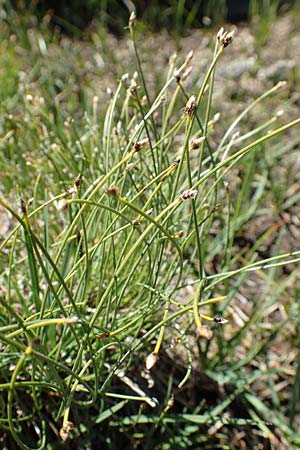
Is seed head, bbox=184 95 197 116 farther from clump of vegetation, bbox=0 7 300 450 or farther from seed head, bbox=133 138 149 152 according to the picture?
clump of vegetation, bbox=0 7 300 450

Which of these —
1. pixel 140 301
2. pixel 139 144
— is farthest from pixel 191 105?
pixel 140 301

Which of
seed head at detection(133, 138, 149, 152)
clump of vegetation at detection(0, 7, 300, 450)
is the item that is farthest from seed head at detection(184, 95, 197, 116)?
clump of vegetation at detection(0, 7, 300, 450)

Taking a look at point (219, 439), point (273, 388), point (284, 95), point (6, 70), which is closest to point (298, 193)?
point (284, 95)

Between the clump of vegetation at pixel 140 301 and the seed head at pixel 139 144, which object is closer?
the seed head at pixel 139 144

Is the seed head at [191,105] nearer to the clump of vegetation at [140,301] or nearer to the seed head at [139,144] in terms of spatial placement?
the seed head at [139,144]

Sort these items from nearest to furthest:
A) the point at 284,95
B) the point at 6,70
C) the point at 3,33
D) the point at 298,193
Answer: the point at 298,193, the point at 6,70, the point at 284,95, the point at 3,33

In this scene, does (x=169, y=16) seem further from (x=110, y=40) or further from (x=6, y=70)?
(x=6, y=70)

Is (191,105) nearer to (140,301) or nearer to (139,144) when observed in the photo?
(139,144)

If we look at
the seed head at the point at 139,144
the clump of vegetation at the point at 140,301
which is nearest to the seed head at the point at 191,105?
the seed head at the point at 139,144
